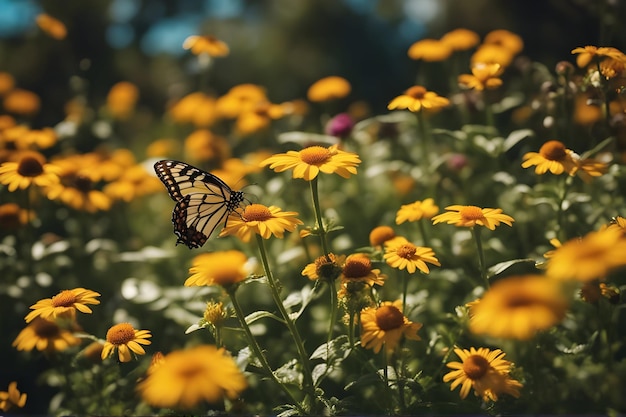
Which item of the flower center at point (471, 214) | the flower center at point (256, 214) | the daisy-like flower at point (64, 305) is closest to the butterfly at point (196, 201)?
the flower center at point (256, 214)

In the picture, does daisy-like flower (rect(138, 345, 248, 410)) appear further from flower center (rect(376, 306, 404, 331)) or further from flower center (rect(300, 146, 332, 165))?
flower center (rect(300, 146, 332, 165))

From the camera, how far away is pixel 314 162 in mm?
1991

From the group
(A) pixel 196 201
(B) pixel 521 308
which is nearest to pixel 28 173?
(A) pixel 196 201

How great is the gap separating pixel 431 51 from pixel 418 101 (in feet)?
2.58

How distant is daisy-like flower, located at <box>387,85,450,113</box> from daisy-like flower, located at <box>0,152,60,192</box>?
5.56 feet

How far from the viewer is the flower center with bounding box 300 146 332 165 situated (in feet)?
6.54

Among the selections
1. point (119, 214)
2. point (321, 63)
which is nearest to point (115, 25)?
point (321, 63)

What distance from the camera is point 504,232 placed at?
3.02 meters

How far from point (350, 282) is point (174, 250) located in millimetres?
1922

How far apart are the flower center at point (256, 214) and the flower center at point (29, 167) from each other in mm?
1340

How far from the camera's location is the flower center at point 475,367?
1804mm

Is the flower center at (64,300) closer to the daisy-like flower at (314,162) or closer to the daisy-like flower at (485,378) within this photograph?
the daisy-like flower at (314,162)

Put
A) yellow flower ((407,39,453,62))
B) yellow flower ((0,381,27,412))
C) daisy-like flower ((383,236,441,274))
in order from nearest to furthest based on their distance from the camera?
daisy-like flower ((383,236,441,274)) → yellow flower ((0,381,27,412)) → yellow flower ((407,39,453,62))

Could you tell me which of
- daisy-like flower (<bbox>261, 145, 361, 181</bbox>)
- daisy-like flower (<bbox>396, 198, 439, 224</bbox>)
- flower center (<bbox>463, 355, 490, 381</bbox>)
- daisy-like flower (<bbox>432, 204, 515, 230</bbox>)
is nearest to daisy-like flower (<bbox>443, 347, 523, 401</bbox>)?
flower center (<bbox>463, 355, 490, 381</bbox>)
